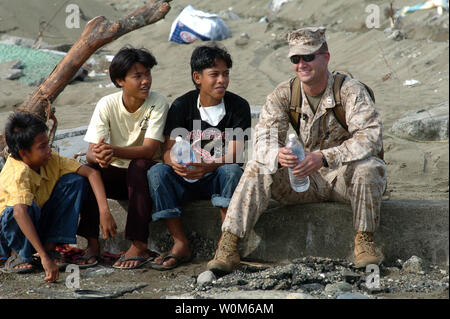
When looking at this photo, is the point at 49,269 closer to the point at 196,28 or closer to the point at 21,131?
the point at 21,131

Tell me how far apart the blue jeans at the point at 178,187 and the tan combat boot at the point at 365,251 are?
31.0 inches

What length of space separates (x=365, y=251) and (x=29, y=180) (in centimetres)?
200

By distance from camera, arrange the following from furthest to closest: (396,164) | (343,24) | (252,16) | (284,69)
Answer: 1. (252,16)
2. (343,24)
3. (284,69)
4. (396,164)

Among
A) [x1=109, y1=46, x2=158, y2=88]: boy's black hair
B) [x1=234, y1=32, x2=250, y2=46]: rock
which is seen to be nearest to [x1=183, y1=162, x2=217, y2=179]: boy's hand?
[x1=109, y1=46, x2=158, y2=88]: boy's black hair

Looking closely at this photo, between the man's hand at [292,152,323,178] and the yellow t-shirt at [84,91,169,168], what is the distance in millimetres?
1023

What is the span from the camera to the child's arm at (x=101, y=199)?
4.04m

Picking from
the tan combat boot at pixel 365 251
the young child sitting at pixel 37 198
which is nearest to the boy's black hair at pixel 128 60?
the young child sitting at pixel 37 198

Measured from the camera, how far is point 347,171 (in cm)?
375

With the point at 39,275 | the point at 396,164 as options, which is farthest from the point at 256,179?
the point at 396,164

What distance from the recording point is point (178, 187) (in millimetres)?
4105

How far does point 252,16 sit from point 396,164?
10.7 metres

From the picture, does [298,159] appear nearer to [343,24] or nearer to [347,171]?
[347,171]

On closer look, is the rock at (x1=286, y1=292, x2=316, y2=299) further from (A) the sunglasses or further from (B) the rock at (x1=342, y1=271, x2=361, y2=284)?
(A) the sunglasses

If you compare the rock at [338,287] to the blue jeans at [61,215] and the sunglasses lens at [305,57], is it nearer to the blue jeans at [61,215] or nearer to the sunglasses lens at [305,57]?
the sunglasses lens at [305,57]
